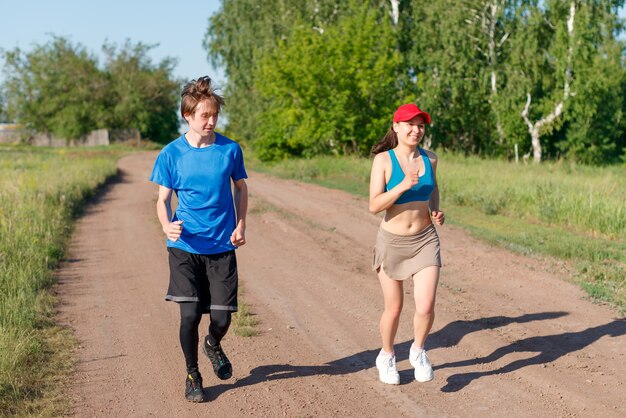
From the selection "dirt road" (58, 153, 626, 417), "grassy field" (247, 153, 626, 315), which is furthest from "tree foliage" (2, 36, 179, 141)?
"dirt road" (58, 153, 626, 417)

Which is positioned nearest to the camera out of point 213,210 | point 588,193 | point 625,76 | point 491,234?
point 213,210

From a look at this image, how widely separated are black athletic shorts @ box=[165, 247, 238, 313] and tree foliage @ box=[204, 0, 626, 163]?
2896 centimetres

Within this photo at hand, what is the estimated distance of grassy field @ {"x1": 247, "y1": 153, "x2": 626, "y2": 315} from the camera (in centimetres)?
1005

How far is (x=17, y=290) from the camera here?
8203mm

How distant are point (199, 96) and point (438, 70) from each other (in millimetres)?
36523

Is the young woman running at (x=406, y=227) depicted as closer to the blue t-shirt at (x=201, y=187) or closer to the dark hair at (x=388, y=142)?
the dark hair at (x=388, y=142)

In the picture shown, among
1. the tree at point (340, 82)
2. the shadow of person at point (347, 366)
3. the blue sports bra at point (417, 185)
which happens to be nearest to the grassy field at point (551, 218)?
the shadow of person at point (347, 366)

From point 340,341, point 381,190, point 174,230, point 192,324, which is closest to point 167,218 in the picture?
point 174,230

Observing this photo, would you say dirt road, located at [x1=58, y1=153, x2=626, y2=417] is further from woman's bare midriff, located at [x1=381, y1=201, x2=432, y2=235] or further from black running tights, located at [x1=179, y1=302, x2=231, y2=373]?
woman's bare midriff, located at [x1=381, y1=201, x2=432, y2=235]

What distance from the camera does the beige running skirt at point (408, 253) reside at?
5.42m

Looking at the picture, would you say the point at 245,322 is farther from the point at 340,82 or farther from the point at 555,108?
the point at 555,108

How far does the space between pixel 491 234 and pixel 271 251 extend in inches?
149

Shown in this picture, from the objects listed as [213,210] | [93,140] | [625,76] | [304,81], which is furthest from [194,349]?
[93,140]

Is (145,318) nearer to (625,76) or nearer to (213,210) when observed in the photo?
(213,210)
